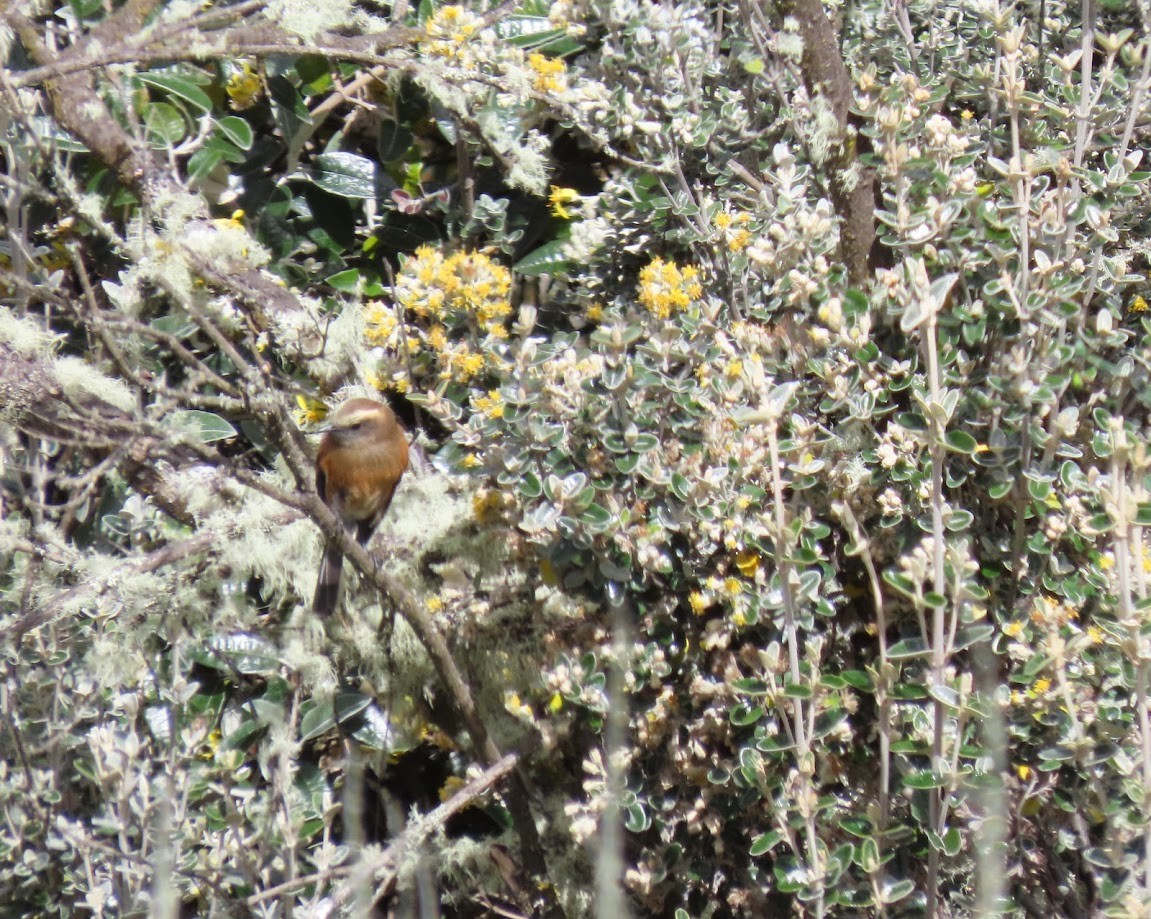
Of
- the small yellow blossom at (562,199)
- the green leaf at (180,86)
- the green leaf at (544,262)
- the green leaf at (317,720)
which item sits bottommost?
the green leaf at (317,720)

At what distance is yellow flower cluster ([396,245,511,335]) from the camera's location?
2547 millimetres

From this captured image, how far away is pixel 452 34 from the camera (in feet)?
9.14

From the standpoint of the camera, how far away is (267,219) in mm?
3223

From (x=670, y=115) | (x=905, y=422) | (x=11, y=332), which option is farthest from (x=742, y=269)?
(x=11, y=332)

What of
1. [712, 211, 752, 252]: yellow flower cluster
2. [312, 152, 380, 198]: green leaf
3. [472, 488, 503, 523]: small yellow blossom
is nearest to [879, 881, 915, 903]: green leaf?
[472, 488, 503, 523]: small yellow blossom

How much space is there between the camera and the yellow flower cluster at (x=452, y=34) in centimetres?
277

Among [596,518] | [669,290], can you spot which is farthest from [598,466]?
[669,290]

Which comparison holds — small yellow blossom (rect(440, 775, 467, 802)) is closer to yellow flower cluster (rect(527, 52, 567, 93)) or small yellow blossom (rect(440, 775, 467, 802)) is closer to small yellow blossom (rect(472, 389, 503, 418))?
small yellow blossom (rect(472, 389, 503, 418))

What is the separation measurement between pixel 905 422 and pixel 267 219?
1953mm

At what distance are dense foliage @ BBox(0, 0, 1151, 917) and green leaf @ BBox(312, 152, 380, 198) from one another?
0.05 feet

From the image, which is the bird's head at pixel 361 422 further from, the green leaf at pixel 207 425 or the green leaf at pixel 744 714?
the green leaf at pixel 744 714

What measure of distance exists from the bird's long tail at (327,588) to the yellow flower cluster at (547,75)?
1.15 metres

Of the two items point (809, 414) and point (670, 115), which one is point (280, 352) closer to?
point (670, 115)

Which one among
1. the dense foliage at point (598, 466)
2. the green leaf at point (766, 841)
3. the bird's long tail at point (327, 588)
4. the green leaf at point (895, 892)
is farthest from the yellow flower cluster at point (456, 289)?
the green leaf at point (895, 892)
